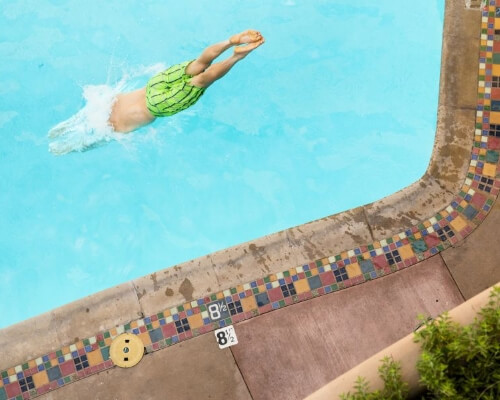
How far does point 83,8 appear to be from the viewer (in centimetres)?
573

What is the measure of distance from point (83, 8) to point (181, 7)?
107 cm

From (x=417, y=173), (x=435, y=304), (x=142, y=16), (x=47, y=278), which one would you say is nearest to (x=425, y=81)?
(x=417, y=173)

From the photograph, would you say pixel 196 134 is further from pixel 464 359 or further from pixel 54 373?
pixel 464 359

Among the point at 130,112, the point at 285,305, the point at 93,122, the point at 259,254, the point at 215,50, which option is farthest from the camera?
the point at 93,122

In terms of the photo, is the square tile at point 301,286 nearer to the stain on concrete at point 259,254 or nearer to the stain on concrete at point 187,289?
the stain on concrete at point 259,254

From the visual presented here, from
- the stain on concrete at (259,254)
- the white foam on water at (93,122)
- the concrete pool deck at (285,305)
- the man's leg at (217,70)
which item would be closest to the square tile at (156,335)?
the concrete pool deck at (285,305)

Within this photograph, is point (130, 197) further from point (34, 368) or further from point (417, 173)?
point (417, 173)

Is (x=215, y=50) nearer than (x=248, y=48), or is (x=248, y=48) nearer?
(x=248, y=48)

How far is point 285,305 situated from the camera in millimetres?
4637

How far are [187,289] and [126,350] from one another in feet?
2.41

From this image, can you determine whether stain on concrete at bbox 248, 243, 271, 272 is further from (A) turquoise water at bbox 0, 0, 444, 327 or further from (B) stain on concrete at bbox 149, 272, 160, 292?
(B) stain on concrete at bbox 149, 272, 160, 292

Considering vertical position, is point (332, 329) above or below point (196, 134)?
below

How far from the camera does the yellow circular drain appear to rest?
4.50 metres

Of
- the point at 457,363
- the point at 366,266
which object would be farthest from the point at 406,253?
the point at 457,363
